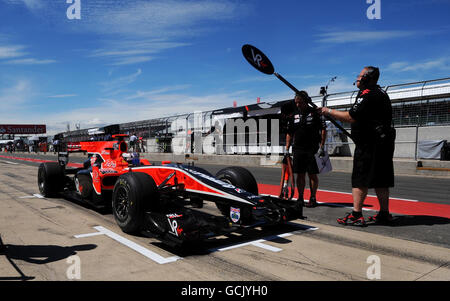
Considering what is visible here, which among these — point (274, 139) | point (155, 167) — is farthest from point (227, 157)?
point (155, 167)

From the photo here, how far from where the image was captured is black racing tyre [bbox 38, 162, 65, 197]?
22.1 ft

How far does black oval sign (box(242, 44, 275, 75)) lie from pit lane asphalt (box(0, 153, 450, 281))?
2047 mm

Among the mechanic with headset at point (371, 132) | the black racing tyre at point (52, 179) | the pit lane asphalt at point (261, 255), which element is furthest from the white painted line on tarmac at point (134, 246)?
the black racing tyre at point (52, 179)

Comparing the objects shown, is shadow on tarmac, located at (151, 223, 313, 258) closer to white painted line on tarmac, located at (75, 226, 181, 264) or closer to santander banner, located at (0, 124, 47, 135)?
white painted line on tarmac, located at (75, 226, 181, 264)

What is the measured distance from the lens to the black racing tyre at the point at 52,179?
22.1 feet

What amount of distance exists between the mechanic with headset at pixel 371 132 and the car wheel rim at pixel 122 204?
8.75ft

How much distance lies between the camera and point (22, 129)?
313 ft
